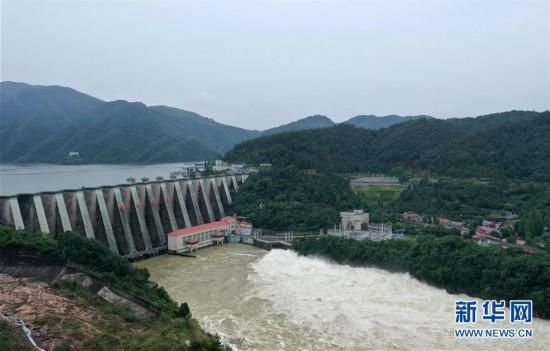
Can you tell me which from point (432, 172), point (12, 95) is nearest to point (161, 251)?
point (432, 172)

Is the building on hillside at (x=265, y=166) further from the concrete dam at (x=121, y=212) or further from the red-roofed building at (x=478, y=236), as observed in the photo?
the red-roofed building at (x=478, y=236)

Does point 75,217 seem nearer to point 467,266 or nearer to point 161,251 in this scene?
point 161,251

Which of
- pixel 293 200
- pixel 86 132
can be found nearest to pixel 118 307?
pixel 293 200

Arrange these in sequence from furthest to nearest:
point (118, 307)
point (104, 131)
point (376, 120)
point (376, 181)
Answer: point (376, 120)
point (104, 131)
point (376, 181)
point (118, 307)

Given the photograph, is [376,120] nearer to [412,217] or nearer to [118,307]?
[412,217]

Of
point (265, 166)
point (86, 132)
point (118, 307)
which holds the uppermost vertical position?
point (86, 132)

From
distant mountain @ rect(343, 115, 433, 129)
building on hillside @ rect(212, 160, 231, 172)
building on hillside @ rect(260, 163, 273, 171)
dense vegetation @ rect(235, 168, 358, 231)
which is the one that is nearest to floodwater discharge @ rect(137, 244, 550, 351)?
dense vegetation @ rect(235, 168, 358, 231)

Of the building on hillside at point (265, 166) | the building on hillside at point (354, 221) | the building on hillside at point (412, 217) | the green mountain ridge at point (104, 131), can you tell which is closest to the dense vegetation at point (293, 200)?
the building on hillside at point (354, 221)
